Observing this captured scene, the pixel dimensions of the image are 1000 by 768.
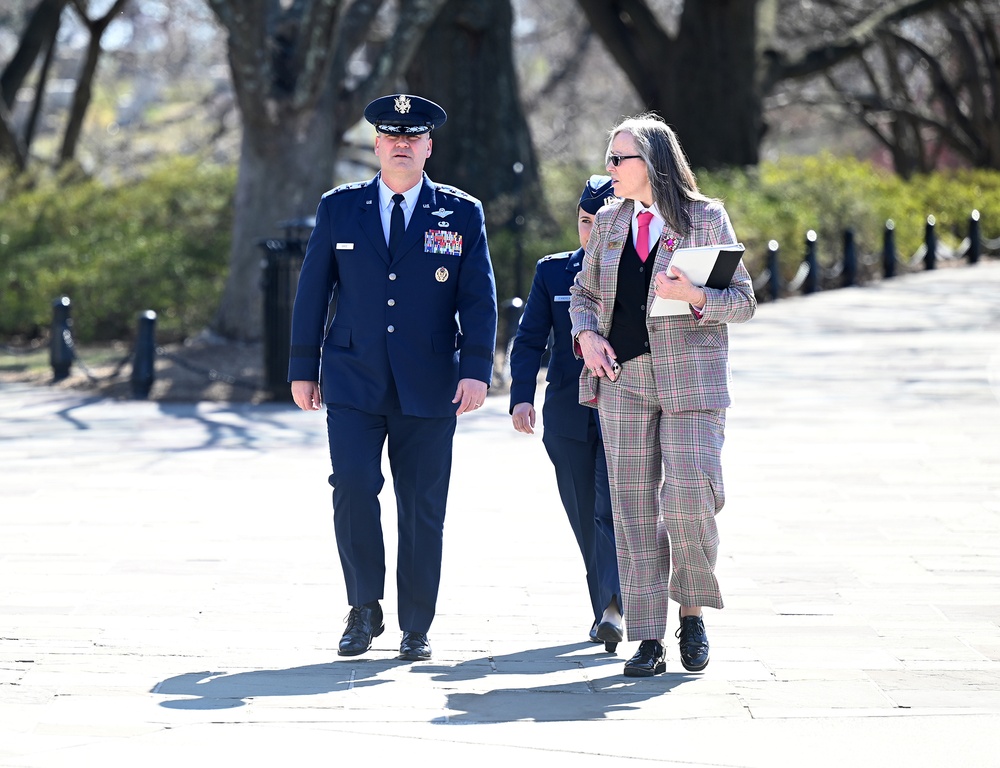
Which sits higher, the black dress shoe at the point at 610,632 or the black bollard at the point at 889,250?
the black bollard at the point at 889,250

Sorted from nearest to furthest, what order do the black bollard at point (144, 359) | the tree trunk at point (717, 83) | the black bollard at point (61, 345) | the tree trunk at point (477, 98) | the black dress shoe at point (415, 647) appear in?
the black dress shoe at point (415, 647), the black bollard at point (144, 359), the black bollard at point (61, 345), the tree trunk at point (477, 98), the tree trunk at point (717, 83)

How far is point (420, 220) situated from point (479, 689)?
1666 mm

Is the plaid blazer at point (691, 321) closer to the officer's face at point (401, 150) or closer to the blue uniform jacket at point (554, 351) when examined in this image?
the blue uniform jacket at point (554, 351)

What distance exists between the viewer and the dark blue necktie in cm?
557

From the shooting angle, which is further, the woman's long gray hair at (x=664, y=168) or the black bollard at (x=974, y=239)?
the black bollard at (x=974, y=239)

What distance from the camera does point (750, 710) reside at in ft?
15.5

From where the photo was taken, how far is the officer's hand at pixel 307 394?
5.55 metres

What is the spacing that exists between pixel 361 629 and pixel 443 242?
1385 mm

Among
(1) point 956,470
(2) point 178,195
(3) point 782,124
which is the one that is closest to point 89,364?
(2) point 178,195

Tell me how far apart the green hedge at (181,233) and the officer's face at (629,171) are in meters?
10.4

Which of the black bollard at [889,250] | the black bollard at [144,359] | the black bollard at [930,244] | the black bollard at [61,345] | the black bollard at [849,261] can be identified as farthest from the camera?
the black bollard at [930,244]

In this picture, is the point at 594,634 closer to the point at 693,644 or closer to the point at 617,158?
the point at 693,644

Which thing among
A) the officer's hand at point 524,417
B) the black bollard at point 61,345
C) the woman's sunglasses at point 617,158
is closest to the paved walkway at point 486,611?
the officer's hand at point 524,417

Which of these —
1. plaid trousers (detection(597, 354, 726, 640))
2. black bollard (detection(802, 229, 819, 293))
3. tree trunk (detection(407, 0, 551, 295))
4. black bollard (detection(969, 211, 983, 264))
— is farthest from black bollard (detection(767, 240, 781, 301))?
plaid trousers (detection(597, 354, 726, 640))
